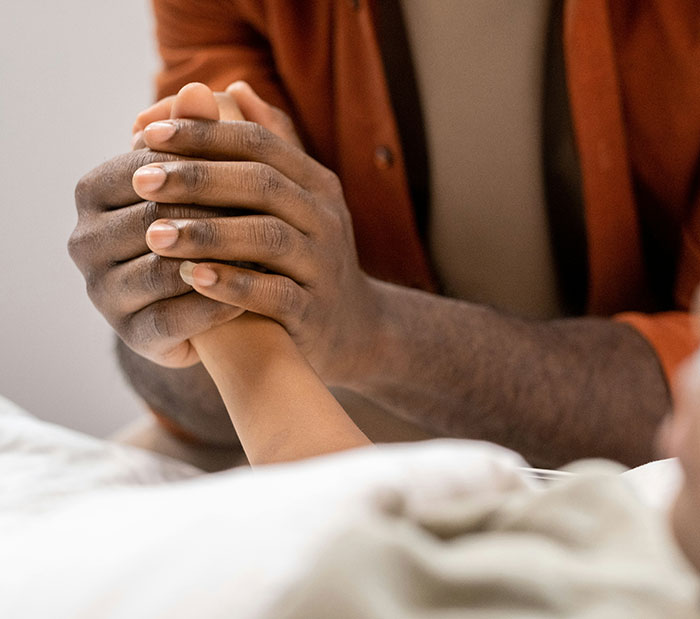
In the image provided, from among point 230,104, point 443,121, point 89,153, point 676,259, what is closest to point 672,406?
point 676,259

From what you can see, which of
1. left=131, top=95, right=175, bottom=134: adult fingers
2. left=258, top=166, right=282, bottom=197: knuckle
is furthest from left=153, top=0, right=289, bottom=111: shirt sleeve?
left=258, top=166, right=282, bottom=197: knuckle

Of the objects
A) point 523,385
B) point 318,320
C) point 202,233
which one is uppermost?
point 202,233

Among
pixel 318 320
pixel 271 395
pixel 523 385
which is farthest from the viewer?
pixel 523 385

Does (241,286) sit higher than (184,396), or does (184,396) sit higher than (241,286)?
(241,286)

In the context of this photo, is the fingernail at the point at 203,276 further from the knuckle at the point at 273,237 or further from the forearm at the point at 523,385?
the forearm at the point at 523,385

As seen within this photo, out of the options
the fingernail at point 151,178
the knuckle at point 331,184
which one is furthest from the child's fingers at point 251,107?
the fingernail at point 151,178

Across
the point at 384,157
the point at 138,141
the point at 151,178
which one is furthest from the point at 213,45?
the point at 151,178

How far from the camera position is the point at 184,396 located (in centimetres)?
77

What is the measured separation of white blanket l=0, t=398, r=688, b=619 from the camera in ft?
0.69

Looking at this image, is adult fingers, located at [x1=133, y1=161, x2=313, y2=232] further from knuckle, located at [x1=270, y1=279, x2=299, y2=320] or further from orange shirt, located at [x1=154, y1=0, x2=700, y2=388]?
orange shirt, located at [x1=154, y1=0, x2=700, y2=388]

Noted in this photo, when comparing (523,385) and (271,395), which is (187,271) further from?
(523,385)

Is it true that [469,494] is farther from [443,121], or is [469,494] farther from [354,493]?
[443,121]

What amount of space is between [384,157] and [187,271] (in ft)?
1.36

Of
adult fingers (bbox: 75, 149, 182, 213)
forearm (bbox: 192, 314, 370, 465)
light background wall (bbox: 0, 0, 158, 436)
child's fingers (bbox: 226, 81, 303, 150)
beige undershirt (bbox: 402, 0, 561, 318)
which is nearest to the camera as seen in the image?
forearm (bbox: 192, 314, 370, 465)
